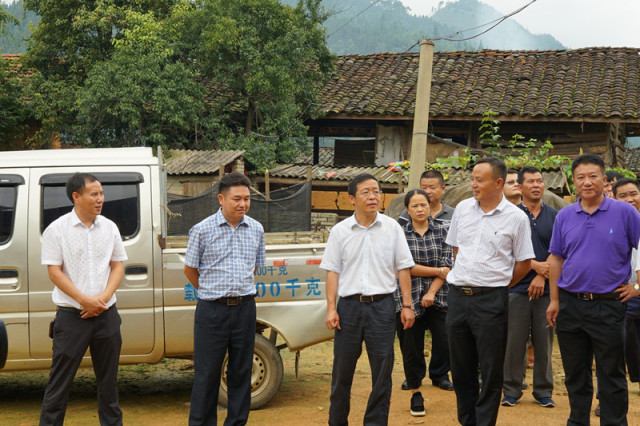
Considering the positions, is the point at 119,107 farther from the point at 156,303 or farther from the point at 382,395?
the point at 382,395

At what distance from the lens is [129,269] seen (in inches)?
213

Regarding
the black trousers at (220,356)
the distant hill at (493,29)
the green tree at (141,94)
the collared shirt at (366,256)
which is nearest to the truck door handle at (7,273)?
the black trousers at (220,356)

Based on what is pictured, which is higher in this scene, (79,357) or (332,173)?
(332,173)

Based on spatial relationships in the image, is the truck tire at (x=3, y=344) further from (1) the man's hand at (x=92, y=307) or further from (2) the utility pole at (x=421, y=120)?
(2) the utility pole at (x=421, y=120)

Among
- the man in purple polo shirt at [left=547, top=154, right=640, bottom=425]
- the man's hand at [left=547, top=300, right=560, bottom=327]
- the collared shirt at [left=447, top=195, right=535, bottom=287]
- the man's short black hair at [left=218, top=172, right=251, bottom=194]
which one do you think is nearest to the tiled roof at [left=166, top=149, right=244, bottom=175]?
the man's short black hair at [left=218, top=172, right=251, bottom=194]

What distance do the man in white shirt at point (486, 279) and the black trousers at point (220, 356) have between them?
1474mm

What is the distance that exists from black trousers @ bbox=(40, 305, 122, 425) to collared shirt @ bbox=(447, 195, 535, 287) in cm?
244

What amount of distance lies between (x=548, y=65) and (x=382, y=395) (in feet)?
58.3

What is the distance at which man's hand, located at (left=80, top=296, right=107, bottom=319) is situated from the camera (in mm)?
4422

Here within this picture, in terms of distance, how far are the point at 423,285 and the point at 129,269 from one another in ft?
8.04

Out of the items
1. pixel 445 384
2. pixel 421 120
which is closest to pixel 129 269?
pixel 445 384

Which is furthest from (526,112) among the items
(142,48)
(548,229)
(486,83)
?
(548,229)

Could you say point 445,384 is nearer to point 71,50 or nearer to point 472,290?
point 472,290

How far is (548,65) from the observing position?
66.1 ft
